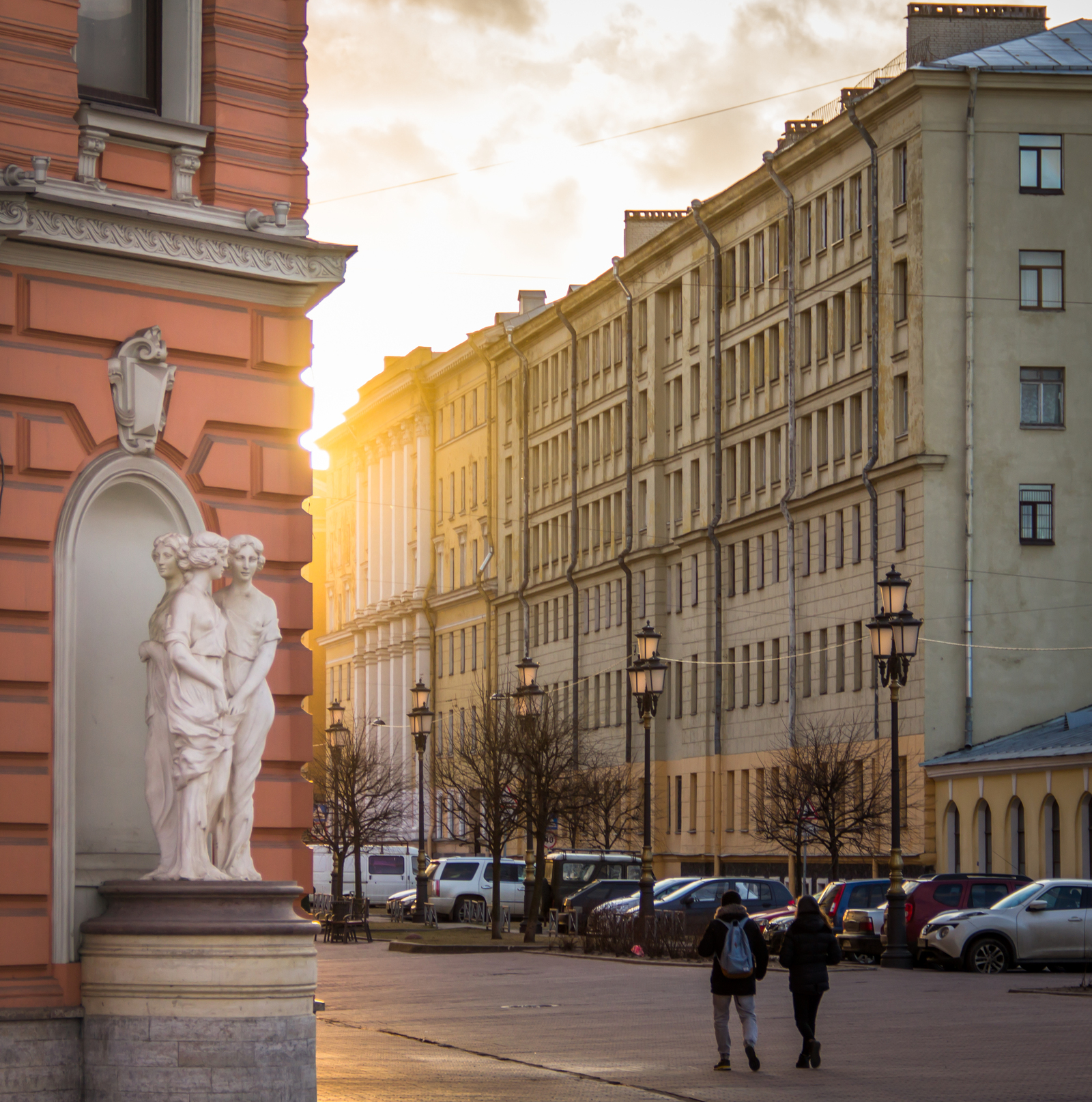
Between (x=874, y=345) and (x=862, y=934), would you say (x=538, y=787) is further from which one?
(x=874, y=345)

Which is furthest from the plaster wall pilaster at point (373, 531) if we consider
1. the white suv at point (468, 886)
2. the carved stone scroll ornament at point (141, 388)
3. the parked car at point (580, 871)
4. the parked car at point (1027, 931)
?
the carved stone scroll ornament at point (141, 388)

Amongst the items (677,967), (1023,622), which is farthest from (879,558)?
(677,967)

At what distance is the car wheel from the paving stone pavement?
481mm

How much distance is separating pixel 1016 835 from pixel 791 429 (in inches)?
720

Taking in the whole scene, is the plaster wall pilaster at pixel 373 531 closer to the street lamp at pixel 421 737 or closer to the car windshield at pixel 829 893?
the street lamp at pixel 421 737

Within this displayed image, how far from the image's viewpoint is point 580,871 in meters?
57.9

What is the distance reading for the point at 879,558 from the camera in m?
62.3

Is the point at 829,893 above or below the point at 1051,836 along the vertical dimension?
below

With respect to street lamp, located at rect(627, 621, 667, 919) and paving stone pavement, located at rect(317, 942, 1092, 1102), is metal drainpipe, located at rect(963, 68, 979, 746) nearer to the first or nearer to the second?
street lamp, located at rect(627, 621, 667, 919)

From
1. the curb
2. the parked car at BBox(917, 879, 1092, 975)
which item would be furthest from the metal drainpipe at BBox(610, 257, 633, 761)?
the parked car at BBox(917, 879, 1092, 975)

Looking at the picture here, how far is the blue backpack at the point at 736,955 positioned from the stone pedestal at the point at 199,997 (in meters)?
6.95

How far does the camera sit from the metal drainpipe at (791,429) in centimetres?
6788

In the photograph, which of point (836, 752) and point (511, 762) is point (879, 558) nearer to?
point (836, 752)

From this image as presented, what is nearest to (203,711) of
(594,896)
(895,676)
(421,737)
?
(895,676)
